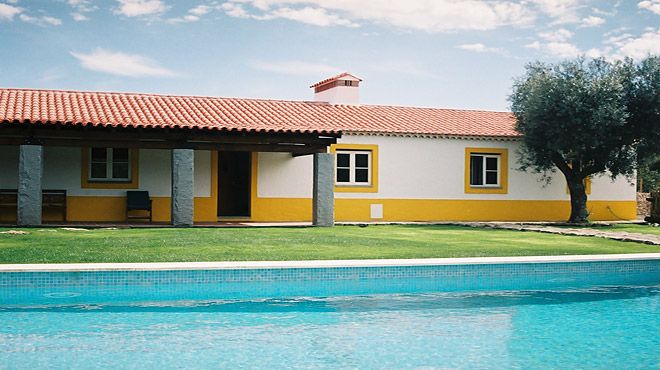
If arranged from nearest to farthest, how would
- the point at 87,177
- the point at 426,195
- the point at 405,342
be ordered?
the point at 405,342, the point at 87,177, the point at 426,195

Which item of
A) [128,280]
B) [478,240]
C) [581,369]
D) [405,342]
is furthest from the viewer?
[478,240]

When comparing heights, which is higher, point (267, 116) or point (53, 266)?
point (267, 116)

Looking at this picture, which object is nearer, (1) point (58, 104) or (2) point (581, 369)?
(2) point (581, 369)

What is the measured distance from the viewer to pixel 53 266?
10.5 m

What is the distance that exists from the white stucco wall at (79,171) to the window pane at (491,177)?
356 inches

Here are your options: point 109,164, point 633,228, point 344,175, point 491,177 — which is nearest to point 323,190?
point 344,175

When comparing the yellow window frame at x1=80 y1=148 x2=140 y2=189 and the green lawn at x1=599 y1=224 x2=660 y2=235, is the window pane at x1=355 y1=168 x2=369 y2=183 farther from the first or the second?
the green lawn at x1=599 y1=224 x2=660 y2=235

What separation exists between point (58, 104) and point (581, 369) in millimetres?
17538

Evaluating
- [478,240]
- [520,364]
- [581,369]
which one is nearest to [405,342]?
[520,364]

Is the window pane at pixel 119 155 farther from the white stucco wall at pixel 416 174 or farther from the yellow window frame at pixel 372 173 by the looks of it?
the yellow window frame at pixel 372 173

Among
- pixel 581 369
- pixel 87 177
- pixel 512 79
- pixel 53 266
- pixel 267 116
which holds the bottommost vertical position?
pixel 581 369

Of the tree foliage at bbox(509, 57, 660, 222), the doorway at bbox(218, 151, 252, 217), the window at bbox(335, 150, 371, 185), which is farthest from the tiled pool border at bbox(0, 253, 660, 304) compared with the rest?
→ the doorway at bbox(218, 151, 252, 217)

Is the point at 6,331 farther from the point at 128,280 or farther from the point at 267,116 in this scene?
the point at 267,116

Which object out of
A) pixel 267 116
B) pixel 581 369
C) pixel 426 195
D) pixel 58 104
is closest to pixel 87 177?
pixel 58 104
